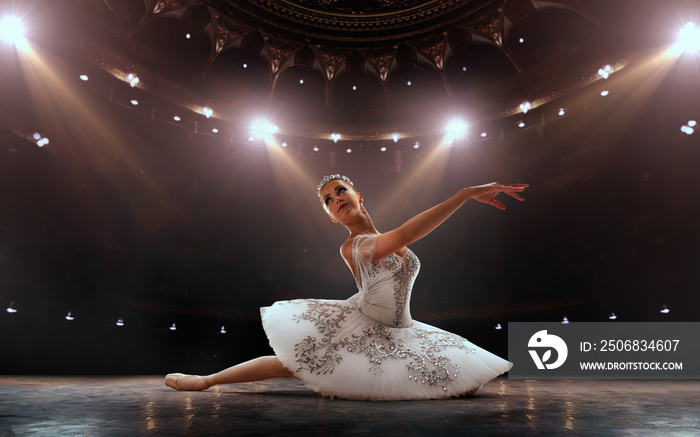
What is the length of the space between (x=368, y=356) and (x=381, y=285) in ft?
1.40

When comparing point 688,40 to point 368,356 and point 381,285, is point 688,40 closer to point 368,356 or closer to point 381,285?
point 381,285

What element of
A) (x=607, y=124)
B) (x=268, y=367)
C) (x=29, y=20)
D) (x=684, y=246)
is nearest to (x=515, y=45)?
(x=607, y=124)

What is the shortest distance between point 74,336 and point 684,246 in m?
9.74

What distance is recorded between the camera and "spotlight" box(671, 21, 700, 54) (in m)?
5.64

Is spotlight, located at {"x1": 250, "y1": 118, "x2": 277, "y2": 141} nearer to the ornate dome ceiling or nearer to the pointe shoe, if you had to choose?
the ornate dome ceiling

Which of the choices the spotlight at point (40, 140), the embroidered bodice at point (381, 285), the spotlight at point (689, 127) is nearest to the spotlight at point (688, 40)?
the spotlight at point (689, 127)

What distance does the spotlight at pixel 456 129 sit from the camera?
840cm

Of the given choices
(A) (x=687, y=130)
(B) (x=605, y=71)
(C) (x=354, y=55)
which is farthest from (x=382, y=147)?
(A) (x=687, y=130)

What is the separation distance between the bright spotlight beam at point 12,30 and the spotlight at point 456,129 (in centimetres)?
776

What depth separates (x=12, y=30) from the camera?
5.58m

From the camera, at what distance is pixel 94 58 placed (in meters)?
6.59

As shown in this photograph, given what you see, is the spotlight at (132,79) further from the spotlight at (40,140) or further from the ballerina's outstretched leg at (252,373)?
the ballerina's outstretched leg at (252,373)

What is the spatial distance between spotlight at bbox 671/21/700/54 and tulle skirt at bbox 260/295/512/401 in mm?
6530

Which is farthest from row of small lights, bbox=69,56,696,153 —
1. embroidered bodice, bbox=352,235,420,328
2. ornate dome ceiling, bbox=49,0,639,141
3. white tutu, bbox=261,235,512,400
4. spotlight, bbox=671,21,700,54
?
embroidered bodice, bbox=352,235,420,328
